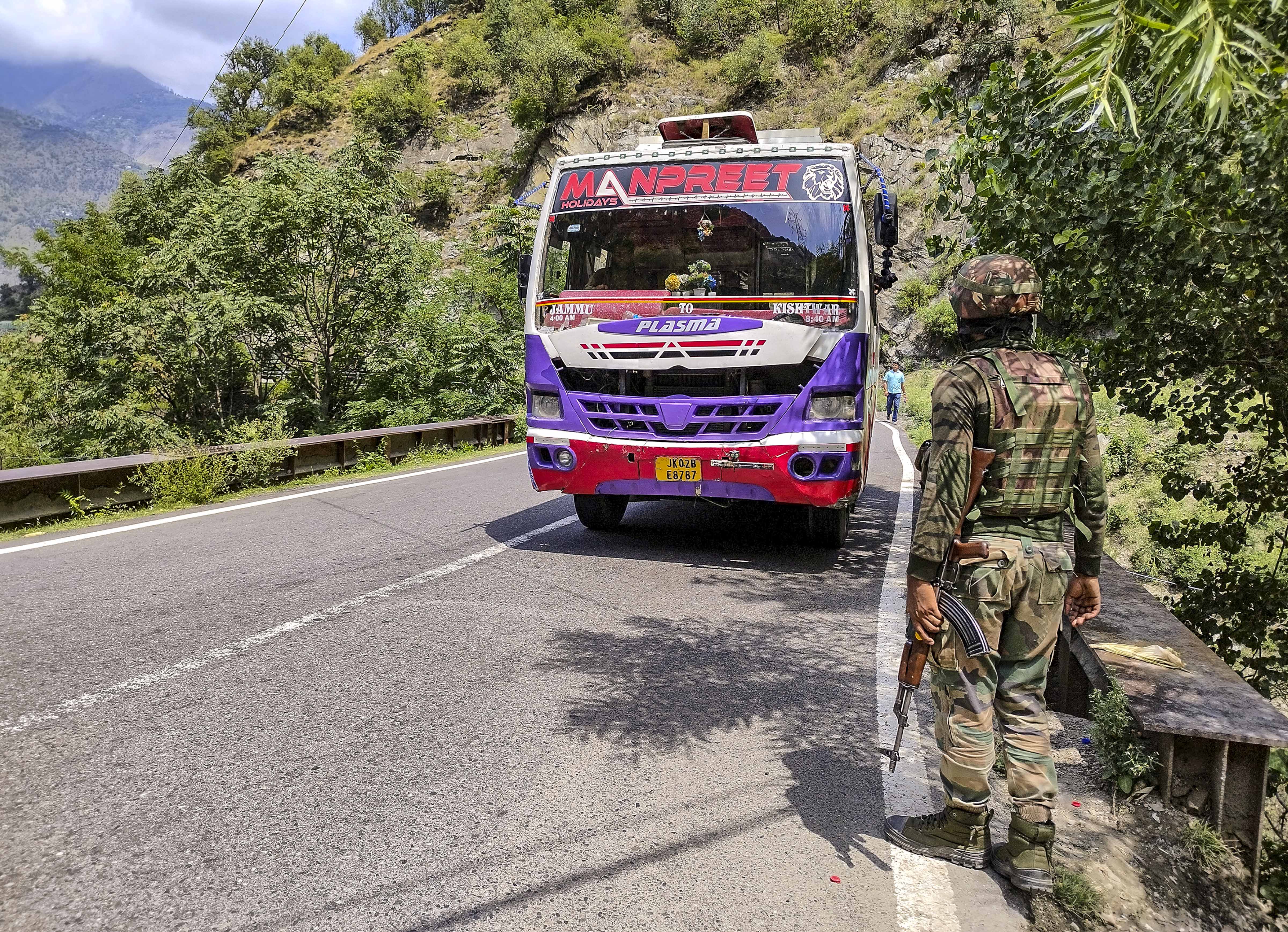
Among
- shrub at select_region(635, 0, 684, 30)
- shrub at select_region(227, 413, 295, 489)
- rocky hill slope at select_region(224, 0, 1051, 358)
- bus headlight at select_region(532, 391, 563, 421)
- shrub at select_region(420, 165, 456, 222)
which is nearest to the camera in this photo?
bus headlight at select_region(532, 391, 563, 421)

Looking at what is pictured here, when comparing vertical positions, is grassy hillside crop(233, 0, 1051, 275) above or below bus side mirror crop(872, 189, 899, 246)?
above

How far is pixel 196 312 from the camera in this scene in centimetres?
1875

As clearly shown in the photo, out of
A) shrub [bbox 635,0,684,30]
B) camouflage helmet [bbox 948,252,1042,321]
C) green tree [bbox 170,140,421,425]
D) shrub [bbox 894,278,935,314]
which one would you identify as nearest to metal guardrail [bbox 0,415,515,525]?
green tree [bbox 170,140,421,425]

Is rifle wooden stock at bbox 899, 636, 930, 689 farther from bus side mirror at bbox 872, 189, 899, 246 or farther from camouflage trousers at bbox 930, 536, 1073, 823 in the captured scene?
bus side mirror at bbox 872, 189, 899, 246

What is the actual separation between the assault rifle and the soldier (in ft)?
0.07

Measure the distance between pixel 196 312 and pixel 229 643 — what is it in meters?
17.0

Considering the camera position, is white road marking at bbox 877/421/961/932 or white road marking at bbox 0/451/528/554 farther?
white road marking at bbox 0/451/528/554

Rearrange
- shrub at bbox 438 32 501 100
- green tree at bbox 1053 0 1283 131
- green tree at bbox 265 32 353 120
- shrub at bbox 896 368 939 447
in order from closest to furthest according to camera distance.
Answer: green tree at bbox 1053 0 1283 131
shrub at bbox 896 368 939 447
shrub at bbox 438 32 501 100
green tree at bbox 265 32 353 120

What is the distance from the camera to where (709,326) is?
603cm

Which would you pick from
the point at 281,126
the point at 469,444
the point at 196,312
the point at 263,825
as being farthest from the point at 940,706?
the point at 281,126

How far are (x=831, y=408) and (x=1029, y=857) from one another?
3.79 meters

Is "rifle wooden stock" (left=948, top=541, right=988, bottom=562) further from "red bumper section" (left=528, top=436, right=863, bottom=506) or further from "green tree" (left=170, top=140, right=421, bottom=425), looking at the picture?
"green tree" (left=170, top=140, right=421, bottom=425)

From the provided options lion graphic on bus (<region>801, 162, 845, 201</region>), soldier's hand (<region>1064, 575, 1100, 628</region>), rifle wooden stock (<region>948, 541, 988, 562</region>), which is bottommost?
soldier's hand (<region>1064, 575, 1100, 628</region>)

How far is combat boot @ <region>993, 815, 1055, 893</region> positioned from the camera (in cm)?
248
